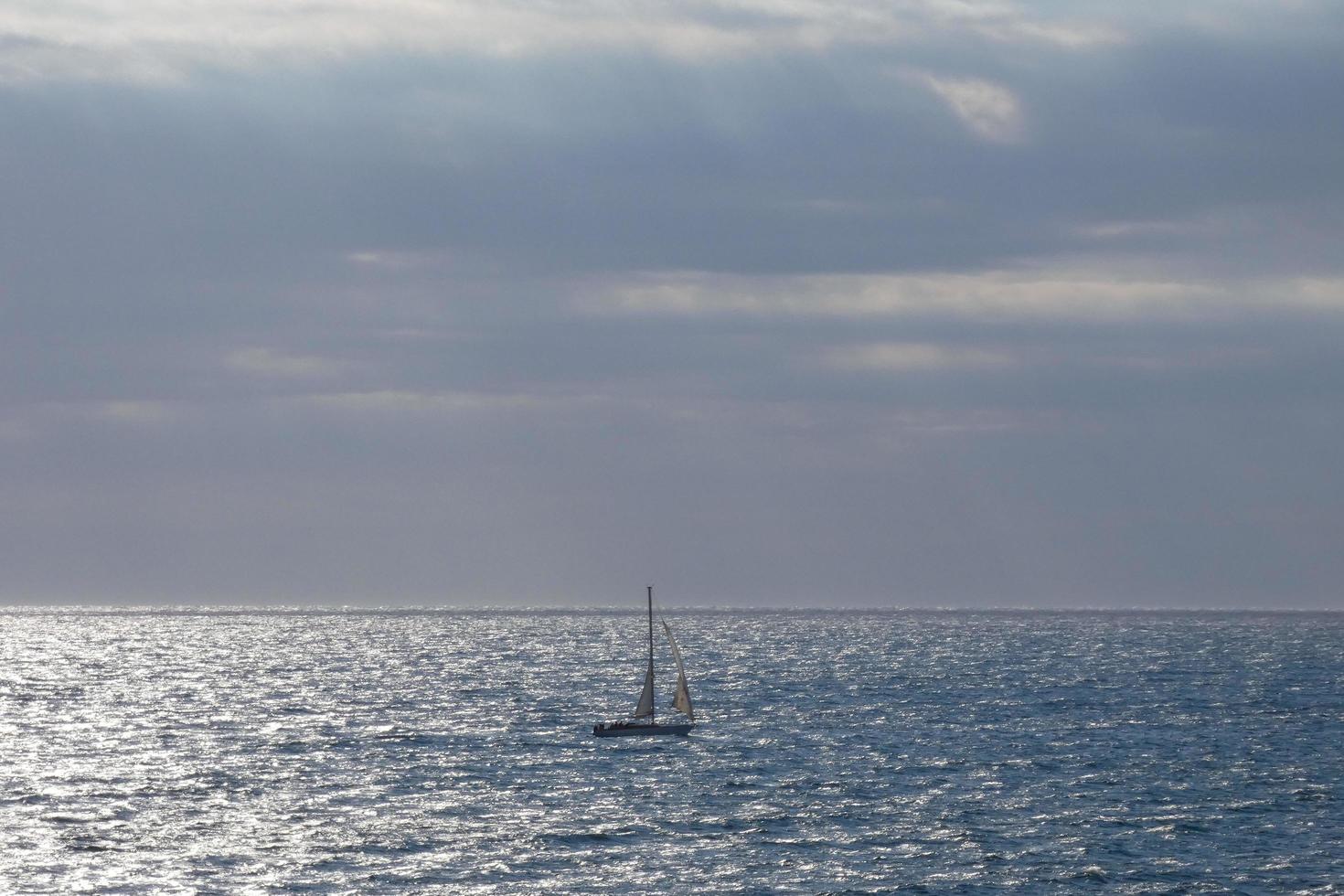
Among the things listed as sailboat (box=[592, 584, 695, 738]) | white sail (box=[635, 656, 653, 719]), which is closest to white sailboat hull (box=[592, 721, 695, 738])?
sailboat (box=[592, 584, 695, 738])

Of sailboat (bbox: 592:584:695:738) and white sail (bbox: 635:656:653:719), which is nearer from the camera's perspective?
sailboat (bbox: 592:584:695:738)

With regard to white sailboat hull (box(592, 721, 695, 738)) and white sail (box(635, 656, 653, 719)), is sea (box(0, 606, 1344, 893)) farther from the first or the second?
white sail (box(635, 656, 653, 719))

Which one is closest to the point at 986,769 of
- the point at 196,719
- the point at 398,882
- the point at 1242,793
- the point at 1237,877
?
the point at 1242,793

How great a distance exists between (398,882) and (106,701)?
104093mm

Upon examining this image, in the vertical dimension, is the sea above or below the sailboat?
below

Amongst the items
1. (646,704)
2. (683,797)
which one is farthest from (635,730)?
(683,797)

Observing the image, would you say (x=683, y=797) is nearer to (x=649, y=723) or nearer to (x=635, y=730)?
(x=635, y=730)

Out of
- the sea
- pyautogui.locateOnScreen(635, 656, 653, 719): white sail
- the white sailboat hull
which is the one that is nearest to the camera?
the sea

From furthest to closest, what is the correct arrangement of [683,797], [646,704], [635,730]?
[646,704]
[635,730]
[683,797]

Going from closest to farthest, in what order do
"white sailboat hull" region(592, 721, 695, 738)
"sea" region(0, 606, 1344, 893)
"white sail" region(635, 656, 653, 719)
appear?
1. "sea" region(0, 606, 1344, 893)
2. "white sailboat hull" region(592, 721, 695, 738)
3. "white sail" region(635, 656, 653, 719)

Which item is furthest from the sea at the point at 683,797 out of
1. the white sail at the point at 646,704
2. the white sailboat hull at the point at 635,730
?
the white sail at the point at 646,704

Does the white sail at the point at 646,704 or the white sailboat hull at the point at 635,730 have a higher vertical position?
the white sail at the point at 646,704

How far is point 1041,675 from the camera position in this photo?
643ft

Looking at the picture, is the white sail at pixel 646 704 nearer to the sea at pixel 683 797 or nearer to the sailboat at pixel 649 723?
the sailboat at pixel 649 723
